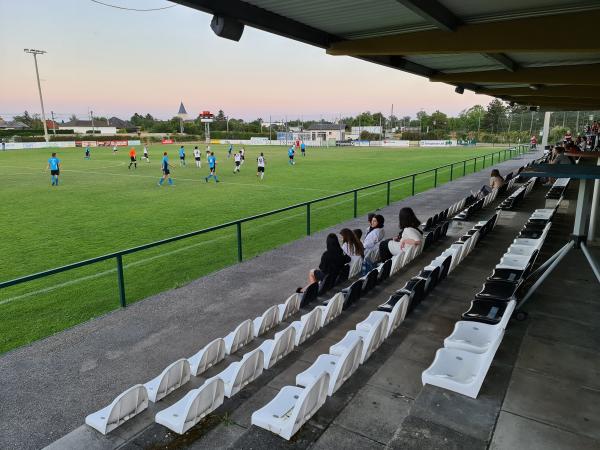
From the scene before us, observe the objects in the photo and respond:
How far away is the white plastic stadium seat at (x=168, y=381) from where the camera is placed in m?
4.05

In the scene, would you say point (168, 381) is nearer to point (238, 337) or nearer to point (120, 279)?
point (238, 337)

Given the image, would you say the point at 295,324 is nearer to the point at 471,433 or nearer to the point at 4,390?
the point at 471,433

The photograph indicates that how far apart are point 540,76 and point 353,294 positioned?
7.05 meters

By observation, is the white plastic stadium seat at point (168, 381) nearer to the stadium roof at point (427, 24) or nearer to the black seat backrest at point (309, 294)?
the black seat backrest at point (309, 294)

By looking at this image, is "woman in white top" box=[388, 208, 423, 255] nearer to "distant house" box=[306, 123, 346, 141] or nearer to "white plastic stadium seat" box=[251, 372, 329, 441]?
"white plastic stadium seat" box=[251, 372, 329, 441]

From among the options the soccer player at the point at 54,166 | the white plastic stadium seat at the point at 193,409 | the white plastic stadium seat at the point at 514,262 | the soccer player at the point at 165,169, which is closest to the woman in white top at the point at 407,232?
the white plastic stadium seat at the point at 514,262

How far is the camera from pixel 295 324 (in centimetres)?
521

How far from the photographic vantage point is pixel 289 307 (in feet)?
19.6

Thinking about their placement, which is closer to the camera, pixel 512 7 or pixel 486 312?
pixel 512 7

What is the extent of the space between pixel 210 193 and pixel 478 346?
16615 millimetres

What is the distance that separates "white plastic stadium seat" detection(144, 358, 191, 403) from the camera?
4047 mm

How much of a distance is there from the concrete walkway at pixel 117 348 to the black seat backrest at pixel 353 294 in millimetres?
1265

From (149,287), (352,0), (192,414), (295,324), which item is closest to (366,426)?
(192,414)

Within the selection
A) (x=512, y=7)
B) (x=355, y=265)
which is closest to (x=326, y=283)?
(x=355, y=265)
